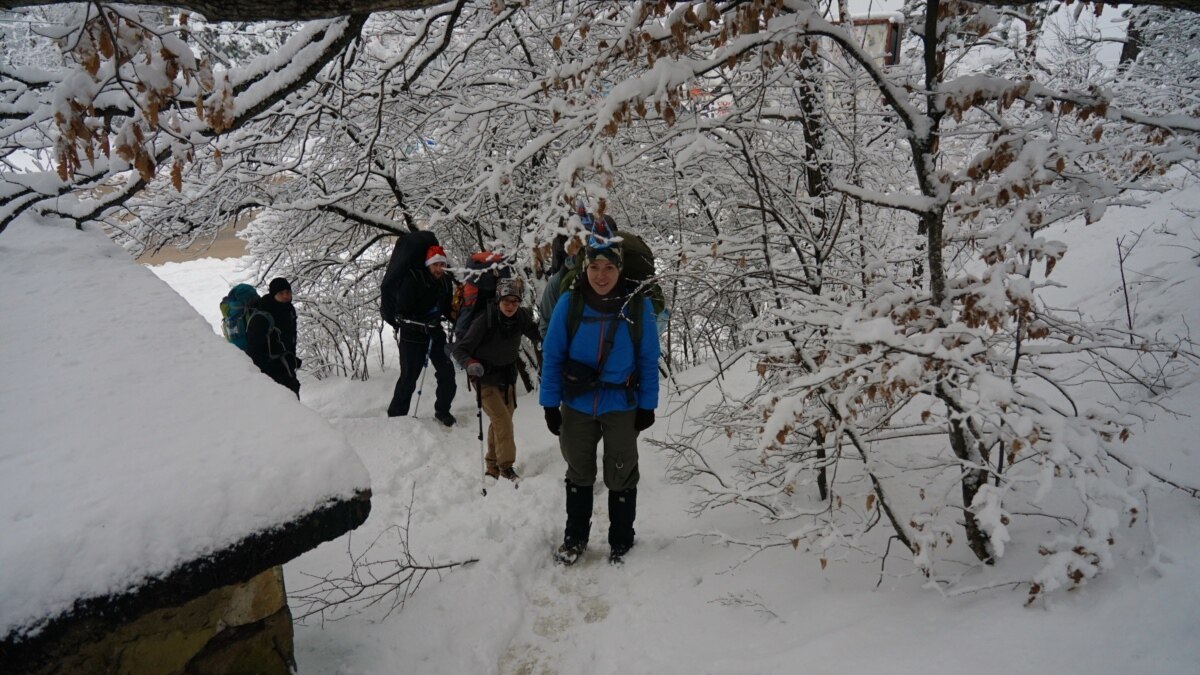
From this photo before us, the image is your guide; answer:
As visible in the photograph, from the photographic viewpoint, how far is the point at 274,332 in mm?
5633

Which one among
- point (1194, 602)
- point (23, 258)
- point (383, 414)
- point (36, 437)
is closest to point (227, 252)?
point (383, 414)

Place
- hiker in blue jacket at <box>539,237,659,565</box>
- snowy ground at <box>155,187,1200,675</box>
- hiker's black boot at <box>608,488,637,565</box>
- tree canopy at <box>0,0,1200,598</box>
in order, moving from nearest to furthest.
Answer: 1. snowy ground at <box>155,187,1200,675</box>
2. tree canopy at <box>0,0,1200,598</box>
3. hiker in blue jacket at <box>539,237,659,565</box>
4. hiker's black boot at <box>608,488,637,565</box>

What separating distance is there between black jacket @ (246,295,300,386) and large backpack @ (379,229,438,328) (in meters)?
1.02

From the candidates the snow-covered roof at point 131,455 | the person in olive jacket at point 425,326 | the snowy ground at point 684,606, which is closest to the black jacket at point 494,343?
the snowy ground at point 684,606

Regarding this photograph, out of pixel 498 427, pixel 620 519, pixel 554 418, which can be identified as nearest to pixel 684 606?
pixel 620 519

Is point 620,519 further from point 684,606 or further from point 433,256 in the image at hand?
point 433,256

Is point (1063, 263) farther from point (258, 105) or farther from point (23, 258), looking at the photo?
point (23, 258)

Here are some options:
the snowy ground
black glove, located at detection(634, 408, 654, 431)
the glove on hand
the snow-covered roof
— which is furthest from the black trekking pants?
the snow-covered roof

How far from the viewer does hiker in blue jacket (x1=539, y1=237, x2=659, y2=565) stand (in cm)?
329

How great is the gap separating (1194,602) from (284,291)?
20.8ft

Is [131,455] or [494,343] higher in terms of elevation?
[131,455]

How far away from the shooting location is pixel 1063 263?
7914mm

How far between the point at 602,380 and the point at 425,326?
117 inches

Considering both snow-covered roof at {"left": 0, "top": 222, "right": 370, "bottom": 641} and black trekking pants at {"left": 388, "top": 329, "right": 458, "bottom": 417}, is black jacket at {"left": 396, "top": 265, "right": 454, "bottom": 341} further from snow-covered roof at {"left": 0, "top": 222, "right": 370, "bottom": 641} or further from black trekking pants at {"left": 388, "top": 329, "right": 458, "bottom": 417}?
snow-covered roof at {"left": 0, "top": 222, "right": 370, "bottom": 641}
